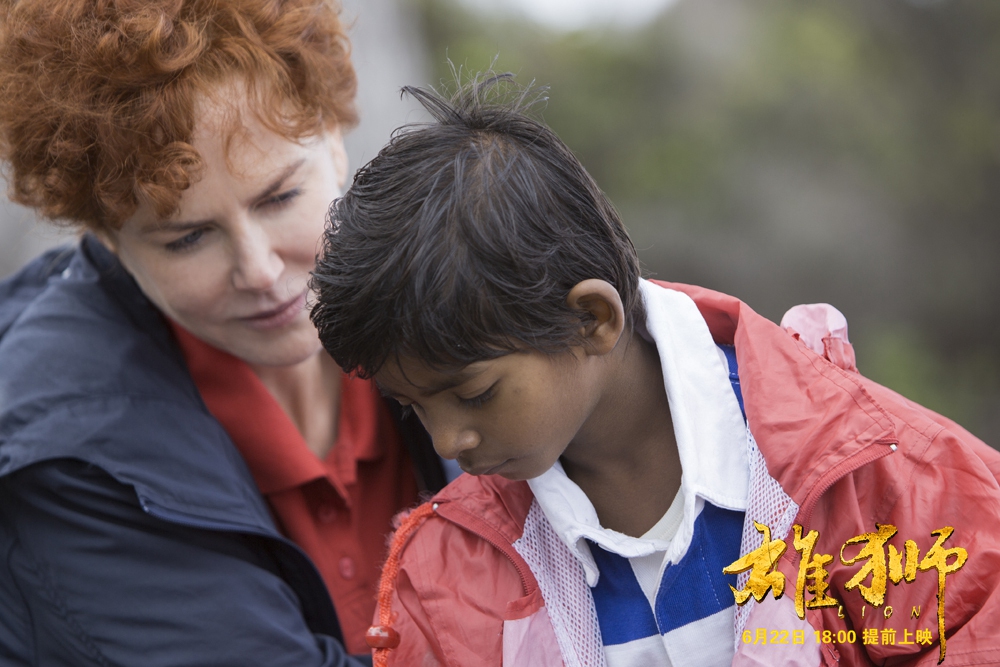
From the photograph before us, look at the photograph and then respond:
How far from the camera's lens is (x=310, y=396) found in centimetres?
211

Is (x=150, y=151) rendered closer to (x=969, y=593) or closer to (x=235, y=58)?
(x=235, y=58)

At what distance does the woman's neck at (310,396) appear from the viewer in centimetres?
207

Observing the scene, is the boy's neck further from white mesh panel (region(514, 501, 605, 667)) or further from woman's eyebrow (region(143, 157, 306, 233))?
woman's eyebrow (region(143, 157, 306, 233))

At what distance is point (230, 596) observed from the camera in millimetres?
1644

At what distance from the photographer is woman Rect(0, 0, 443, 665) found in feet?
5.24

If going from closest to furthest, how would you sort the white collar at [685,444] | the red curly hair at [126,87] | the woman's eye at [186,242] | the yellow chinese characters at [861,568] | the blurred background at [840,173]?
the yellow chinese characters at [861,568] < the white collar at [685,444] < the red curly hair at [126,87] < the woman's eye at [186,242] < the blurred background at [840,173]

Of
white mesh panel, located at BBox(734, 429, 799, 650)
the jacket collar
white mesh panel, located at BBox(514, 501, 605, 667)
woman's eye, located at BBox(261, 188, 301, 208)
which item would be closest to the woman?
woman's eye, located at BBox(261, 188, 301, 208)

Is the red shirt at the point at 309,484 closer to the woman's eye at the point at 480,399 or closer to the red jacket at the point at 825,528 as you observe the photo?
the red jacket at the point at 825,528

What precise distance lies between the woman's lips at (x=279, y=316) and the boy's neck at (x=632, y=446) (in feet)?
2.01

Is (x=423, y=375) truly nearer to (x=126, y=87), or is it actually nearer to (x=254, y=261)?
(x=254, y=261)

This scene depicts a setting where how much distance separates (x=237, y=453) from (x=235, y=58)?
2.45 feet

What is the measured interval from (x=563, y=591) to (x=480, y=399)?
0.35 m

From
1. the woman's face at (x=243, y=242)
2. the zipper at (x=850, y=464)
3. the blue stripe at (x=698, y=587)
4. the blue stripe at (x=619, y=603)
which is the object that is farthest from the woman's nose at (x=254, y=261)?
the zipper at (x=850, y=464)

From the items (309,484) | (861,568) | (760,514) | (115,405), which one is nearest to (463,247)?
(760,514)
